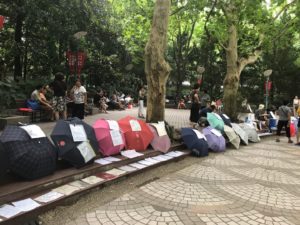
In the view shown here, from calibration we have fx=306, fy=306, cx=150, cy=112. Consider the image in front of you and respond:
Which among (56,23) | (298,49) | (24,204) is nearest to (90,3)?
(56,23)

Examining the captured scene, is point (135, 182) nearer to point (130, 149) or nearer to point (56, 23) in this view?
point (130, 149)

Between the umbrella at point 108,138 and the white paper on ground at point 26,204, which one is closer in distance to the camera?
the white paper on ground at point 26,204

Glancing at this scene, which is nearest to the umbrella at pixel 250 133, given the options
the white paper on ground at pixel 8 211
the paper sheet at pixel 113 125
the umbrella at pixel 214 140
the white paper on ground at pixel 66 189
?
the umbrella at pixel 214 140

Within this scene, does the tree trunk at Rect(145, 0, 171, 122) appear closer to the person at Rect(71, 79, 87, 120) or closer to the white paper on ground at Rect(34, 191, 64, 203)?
the person at Rect(71, 79, 87, 120)

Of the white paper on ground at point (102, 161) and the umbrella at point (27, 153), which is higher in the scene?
the umbrella at point (27, 153)

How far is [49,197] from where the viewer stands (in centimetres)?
430

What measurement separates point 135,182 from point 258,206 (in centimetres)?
216

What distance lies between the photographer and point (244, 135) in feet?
34.7

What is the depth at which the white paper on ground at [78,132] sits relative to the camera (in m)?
5.36

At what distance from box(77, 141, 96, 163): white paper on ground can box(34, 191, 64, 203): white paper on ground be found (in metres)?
0.98

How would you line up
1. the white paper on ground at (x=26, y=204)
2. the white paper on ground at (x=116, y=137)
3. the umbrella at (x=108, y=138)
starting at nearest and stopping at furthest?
1. the white paper on ground at (x=26, y=204)
2. the umbrella at (x=108, y=138)
3. the white paper on ground at (x=116, y=137)

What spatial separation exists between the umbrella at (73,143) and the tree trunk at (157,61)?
3489 mm

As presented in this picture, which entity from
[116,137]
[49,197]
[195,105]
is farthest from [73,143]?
[195,105]

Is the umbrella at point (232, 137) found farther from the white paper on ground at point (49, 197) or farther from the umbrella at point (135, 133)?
the white paper on ground at point (49, 197)
